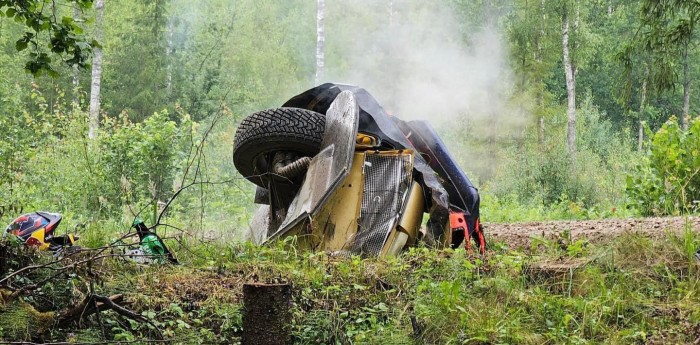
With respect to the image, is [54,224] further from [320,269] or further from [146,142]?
[146,142]

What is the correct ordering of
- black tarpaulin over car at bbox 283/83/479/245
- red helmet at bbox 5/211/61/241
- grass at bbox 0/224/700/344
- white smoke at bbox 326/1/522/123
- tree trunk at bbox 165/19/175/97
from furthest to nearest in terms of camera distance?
tree trunk at bbox 165/19/175/97 → white smoke at bbox 326/1/522/123 → black tarpaulin over car at bbox 283/83/479/245 → red helmet at bbox 5/211/61/241 → grass at bbox 0/224/700/344

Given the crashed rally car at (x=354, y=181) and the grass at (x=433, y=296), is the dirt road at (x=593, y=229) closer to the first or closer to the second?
the grass at (x=433, y=296)

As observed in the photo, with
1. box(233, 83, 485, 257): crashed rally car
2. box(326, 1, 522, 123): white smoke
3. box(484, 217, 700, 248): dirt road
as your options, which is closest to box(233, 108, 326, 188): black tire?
box(233, 83, 485, 257): crashed rally car

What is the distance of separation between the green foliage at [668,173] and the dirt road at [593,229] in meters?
1.39

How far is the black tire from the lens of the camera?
6688mm

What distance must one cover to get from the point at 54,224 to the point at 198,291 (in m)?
1.86

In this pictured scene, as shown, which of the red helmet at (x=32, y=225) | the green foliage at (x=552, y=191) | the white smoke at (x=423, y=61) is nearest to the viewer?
the red helmet at (x=32, y=225)

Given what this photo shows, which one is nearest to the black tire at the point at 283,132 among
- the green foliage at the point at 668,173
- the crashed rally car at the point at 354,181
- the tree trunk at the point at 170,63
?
the crashed rally car at the point at 354,181

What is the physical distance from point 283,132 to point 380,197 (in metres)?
0.96

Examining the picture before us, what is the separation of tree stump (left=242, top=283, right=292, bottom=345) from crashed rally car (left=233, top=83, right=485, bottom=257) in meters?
2.11

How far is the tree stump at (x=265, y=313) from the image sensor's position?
3.88m

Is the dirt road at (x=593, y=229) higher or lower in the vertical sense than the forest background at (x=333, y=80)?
lower

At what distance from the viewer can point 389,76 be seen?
3366cm

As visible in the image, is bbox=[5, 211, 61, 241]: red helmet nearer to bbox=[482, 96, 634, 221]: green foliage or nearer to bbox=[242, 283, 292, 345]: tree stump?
bbox=[242, 283, 292, 345]: tree stump
